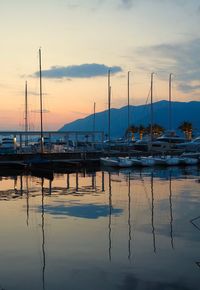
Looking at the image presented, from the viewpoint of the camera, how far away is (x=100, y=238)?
1798cm

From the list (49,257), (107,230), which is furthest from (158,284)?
(107,230)

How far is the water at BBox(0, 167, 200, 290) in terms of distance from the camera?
13031mm

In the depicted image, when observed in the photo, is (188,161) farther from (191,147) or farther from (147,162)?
(191,147)

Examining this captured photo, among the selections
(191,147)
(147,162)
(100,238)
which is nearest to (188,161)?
(147,162)

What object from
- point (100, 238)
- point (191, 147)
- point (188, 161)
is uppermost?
point (191, 147)

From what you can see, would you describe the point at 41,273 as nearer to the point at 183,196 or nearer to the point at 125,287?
the point at 125,287

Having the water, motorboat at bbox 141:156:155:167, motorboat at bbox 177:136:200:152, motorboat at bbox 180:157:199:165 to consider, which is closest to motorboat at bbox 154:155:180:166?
motorboat at bbox 141:156:155:167

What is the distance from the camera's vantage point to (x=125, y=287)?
12242 mm

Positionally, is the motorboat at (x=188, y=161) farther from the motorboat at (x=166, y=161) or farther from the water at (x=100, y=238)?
the water at (x=100, y=238)

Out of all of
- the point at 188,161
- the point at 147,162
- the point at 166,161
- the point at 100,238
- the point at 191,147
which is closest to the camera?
the point at 100,238

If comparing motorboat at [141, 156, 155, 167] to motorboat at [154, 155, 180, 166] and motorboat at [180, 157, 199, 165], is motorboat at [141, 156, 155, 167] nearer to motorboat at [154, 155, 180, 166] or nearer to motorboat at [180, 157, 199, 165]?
motorboat at [154, 155, 180, 166]

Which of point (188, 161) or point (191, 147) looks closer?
point (188, 161)

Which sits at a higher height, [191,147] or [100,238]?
[191,147]

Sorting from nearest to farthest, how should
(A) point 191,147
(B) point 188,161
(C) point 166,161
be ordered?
(C) point 166,161
(B) point 188,161
(A) point 191,147
